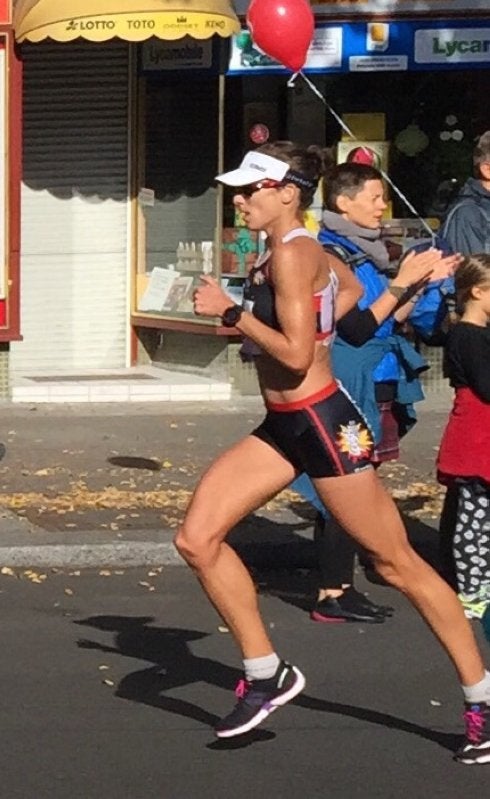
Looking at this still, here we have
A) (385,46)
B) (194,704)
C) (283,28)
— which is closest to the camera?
(194,704)

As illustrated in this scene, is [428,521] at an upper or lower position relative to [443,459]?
lower

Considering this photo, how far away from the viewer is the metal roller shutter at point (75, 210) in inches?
529

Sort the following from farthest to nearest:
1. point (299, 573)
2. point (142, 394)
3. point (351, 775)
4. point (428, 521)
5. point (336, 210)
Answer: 1. point (142, 394)
2. point (428, 521)
3. point (299, 573)
4. point (336, 210)
5. point (351, 775)

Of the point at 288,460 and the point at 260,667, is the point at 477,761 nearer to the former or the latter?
the point at 260,667

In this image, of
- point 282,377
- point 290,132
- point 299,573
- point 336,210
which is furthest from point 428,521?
point 290,132

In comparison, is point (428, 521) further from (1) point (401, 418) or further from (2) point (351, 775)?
(2) point (351, 775)

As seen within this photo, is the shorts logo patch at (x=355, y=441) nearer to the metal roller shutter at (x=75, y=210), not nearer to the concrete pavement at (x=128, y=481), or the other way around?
the concrete pavement at (x=128, y=481)

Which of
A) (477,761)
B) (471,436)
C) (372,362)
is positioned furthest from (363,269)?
(477,761)

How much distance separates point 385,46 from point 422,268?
7.04 metres

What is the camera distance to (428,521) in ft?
30.2

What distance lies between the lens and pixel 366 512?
18.3 ft

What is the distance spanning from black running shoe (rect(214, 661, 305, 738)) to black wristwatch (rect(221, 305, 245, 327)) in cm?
113

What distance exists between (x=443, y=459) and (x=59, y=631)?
171 cm

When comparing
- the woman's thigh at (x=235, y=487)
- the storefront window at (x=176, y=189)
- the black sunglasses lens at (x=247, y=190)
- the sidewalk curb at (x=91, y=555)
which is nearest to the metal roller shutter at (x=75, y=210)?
the storefront window at (x=176, y=189)
